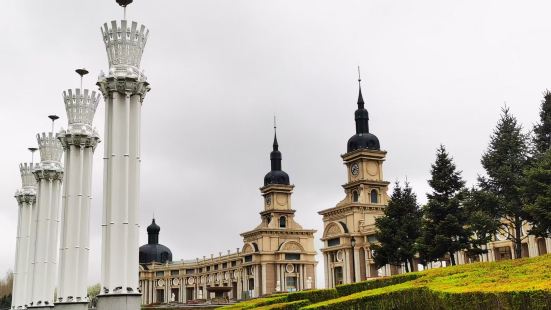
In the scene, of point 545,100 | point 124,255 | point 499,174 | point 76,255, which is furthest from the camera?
Answer: point 545,100

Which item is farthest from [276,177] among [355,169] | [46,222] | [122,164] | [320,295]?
[122,164]

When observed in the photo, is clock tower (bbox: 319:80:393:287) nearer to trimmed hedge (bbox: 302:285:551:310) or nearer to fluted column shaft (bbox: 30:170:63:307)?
fluted column shaft (bbox: 30:170:63:307)

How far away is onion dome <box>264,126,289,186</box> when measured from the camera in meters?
90.2

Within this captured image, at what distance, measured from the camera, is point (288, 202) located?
295 feet

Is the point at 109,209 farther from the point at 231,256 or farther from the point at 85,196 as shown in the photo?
the point at 231,256

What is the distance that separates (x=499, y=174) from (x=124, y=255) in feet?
77.6

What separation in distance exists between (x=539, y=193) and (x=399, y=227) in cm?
1326

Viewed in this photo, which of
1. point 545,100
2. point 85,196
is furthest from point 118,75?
point 545,100

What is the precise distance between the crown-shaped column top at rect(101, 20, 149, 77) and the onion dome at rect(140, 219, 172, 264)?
97.2 metres

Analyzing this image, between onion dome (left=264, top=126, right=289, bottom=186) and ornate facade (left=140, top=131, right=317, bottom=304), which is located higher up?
onion dome (left=264, top=126, right=289, bottom=186)

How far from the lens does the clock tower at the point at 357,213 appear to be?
67.6 metres

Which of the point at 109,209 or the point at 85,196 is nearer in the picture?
the point at 109,209

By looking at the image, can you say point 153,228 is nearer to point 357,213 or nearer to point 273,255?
point 273,255

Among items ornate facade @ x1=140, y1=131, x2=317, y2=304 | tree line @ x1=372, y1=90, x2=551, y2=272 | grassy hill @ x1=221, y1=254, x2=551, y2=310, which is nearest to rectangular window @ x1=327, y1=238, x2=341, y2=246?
ornate facade @ x1=140, y1=131, x2=317, y2=304
